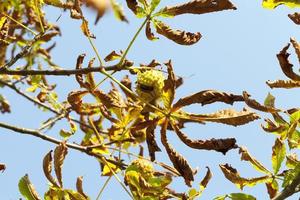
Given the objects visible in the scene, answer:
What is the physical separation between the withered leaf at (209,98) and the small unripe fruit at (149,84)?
0.22 m

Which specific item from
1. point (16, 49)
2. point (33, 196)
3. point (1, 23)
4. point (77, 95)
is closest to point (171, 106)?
point (77, 95)

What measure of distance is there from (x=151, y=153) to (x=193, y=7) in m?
0.55

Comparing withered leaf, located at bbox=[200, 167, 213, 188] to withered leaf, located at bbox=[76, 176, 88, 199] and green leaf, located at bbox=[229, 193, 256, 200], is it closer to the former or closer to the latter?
green leaf, located at bbox=[229, 193, 256, 200]

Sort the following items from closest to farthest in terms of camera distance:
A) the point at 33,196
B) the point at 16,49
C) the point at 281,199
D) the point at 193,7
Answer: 1. the point at 281,199
2. the point at 193,7
3. the point at 33,196
4. the point at 16,49

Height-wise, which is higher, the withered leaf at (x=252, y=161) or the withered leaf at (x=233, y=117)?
the withered leaf at (x=233, y=117)

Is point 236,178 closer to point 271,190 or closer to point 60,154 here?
point 271,190

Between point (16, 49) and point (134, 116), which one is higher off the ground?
point (16, 49)

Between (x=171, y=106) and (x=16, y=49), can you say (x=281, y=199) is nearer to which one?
(x=171, y=106)

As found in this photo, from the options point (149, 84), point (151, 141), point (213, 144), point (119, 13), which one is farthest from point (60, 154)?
point (119, 13)

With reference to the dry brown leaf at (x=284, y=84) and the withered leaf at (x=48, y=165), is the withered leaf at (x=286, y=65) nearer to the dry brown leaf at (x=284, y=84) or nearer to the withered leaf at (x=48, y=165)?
the dry brown leaf at (x=284, y=84)

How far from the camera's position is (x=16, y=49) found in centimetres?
350

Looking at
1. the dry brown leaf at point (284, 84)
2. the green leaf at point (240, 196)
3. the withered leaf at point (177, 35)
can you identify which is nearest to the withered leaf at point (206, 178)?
the green leaf at point (240, 196)

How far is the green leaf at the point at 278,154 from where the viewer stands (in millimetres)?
1779

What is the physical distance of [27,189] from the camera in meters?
1.76
